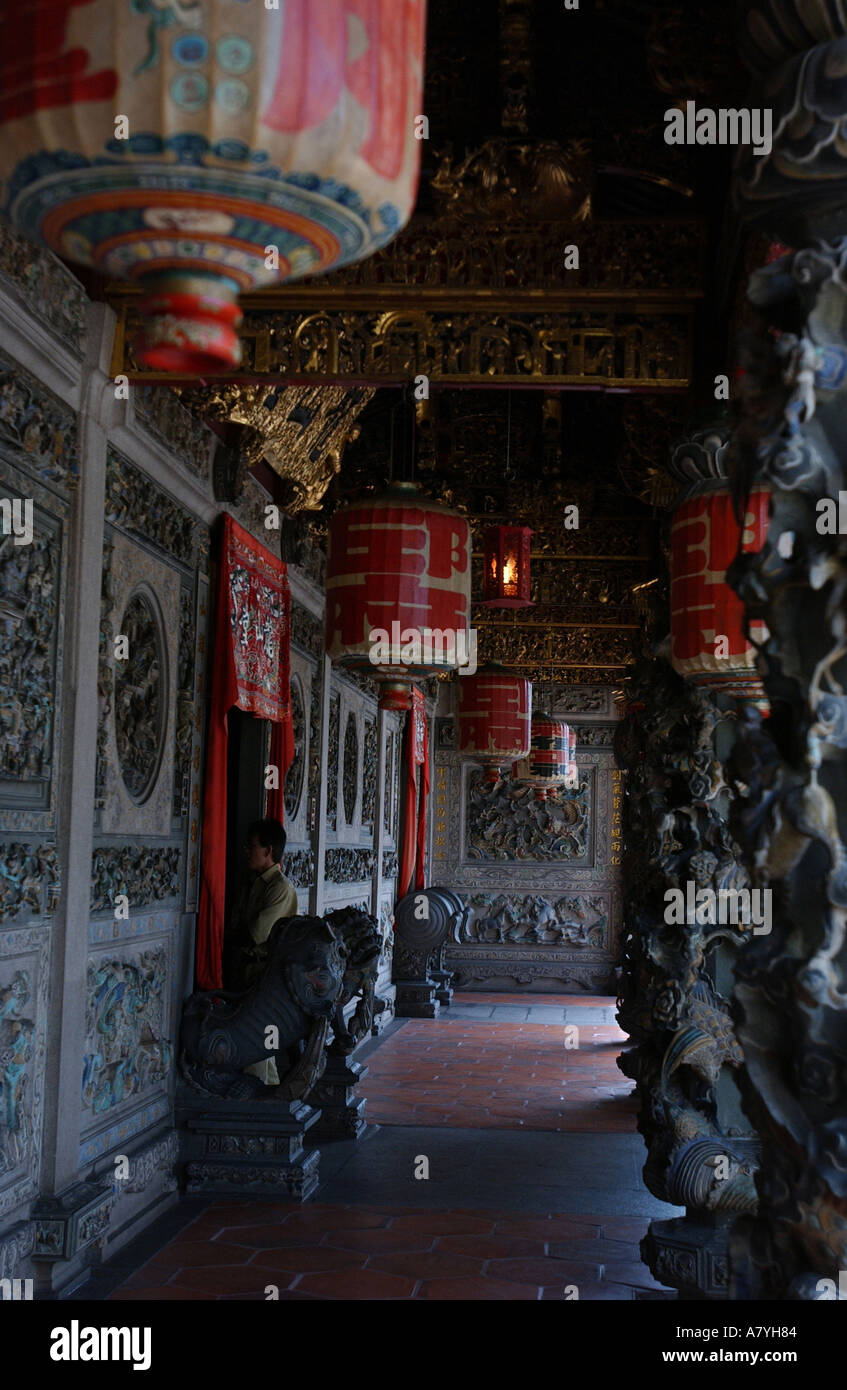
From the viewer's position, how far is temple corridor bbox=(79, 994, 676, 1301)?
13.8ft

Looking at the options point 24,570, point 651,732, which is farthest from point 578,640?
point 24,570

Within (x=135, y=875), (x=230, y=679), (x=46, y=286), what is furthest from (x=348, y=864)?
(x=46, y=286)

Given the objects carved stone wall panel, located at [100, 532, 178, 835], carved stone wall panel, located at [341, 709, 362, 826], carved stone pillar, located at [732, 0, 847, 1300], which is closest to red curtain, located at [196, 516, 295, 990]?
carved stone wall panel, located at [100, 532, 178, 835]

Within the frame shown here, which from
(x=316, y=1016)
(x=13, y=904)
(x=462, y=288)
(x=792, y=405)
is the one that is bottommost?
(x=316, y=1016)

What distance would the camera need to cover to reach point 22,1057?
3.70 m

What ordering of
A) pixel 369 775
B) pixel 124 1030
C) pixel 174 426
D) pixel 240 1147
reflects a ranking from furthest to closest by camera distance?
pixel 369 775
pixel 240 1147
pixel 174 426
pixel 124 1030

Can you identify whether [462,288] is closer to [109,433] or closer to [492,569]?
[109,433]

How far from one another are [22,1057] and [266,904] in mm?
2207

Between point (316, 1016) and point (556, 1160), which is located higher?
point (316, 1016)

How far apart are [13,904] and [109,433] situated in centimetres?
168

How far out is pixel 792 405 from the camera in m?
1.47

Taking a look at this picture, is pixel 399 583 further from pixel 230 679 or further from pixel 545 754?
pixel 545 754

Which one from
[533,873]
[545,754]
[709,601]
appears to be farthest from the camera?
[533,873]

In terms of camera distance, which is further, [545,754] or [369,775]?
[545,754]
